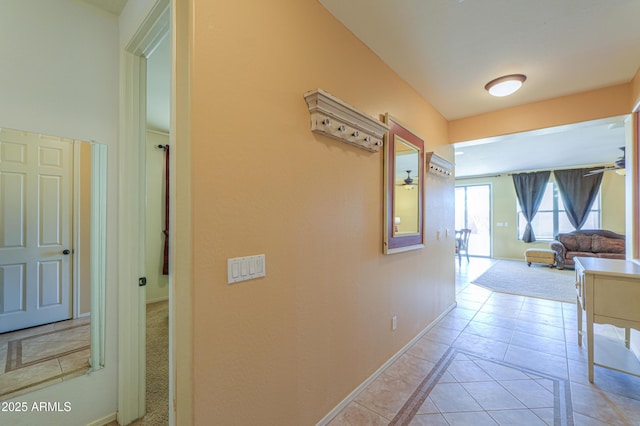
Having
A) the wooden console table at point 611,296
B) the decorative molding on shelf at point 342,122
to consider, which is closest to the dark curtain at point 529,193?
the wooden console table at point 611,296

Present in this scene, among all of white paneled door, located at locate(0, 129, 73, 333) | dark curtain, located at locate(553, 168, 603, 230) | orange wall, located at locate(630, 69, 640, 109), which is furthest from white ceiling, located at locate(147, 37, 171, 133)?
dark curtain, located at locate(553, 168, 603, 230)

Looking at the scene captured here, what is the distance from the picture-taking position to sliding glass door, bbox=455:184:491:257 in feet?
27.1

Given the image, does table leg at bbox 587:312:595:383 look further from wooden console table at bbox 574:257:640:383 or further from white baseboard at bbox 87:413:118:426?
white baseboard at bbox 87:413:118:426

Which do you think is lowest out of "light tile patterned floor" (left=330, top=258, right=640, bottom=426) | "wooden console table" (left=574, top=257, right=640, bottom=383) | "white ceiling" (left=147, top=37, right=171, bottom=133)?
"light tile patterned floor" (left=330, top=258, right=640, bottom=426)

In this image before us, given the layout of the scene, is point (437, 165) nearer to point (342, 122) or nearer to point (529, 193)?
point (342, 122)

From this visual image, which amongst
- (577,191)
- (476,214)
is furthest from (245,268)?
(476,214)

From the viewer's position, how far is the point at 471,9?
167 centimetres

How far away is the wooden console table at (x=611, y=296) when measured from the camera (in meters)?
1.86

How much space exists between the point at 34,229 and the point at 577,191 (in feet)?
32.2

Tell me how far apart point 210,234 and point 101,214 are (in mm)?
1093

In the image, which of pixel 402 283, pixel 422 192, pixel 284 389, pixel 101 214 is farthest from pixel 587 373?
pixel 101 214

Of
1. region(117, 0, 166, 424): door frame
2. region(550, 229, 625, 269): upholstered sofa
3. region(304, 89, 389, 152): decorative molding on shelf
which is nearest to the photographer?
region(304, 89, 389, 152): decorative molding on shelf

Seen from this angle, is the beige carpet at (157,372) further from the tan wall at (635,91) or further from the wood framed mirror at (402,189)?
the tan wall at (635,91)

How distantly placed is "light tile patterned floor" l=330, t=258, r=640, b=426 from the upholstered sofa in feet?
13.2
